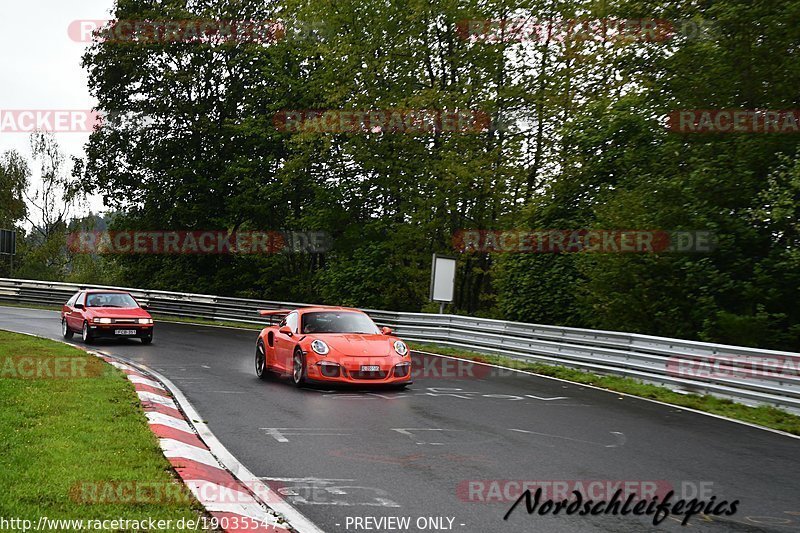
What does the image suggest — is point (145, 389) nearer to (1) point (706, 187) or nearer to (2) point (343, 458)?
(2) point (343, 458)

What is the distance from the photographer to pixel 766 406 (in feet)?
40.7

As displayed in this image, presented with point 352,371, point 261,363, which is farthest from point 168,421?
point 261,363

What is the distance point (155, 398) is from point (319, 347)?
2.90 meters

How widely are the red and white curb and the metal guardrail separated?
816cm

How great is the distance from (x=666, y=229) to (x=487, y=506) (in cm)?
1388

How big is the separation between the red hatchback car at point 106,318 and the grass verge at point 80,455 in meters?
8.46

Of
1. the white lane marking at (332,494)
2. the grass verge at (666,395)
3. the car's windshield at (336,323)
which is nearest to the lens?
the white lane marking at (332,494)

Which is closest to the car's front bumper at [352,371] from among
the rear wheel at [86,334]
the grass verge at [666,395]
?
the grass verge at [666,395]

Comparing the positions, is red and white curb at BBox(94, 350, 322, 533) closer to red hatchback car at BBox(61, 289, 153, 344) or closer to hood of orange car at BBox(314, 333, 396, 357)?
hood of orange car at BBox(314, 333, 396, 357)

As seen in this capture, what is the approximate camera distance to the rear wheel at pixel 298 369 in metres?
13.7

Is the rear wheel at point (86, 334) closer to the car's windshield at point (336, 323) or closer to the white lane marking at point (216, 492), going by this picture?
the car's windshield at point (336, 323)

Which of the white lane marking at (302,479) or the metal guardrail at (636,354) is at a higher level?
the metal guardrail at (636,354)

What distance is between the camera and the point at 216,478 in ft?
22.7

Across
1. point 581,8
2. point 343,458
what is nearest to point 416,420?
point 343,458
